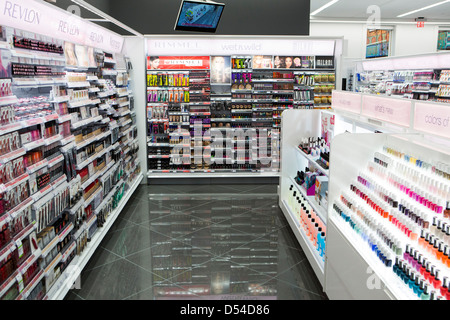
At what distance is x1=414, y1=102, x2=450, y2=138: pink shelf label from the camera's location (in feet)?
10.0

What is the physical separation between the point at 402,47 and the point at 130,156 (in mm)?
15280

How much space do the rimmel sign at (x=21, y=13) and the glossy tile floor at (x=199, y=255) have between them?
2.83 m

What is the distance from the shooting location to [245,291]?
4.44m

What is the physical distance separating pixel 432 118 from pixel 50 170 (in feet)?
11.8

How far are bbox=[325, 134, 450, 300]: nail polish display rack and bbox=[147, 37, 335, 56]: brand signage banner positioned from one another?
532cm

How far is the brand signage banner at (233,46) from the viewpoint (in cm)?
869

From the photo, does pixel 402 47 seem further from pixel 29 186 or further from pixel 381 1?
pixel 29 186

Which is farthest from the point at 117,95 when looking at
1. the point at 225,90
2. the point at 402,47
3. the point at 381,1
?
the point at 402,47

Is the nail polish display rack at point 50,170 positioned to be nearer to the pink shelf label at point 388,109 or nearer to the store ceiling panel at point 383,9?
the pink shelf label at point 388,109

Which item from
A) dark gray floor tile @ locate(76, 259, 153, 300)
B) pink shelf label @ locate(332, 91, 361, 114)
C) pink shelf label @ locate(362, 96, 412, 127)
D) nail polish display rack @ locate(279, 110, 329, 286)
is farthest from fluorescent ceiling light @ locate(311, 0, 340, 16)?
dark gray floor tile @ locate(76, 259, 153, 300)

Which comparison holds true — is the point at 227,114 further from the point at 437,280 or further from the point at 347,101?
the point at 437,280

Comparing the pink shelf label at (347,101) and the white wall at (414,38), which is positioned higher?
the white wall at (414,38)

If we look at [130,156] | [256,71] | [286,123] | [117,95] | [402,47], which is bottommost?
[130,156]

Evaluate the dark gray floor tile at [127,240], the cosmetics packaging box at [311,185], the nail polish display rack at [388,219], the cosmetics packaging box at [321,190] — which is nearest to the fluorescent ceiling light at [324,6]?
the cosmetics packaging box at [311,185]
